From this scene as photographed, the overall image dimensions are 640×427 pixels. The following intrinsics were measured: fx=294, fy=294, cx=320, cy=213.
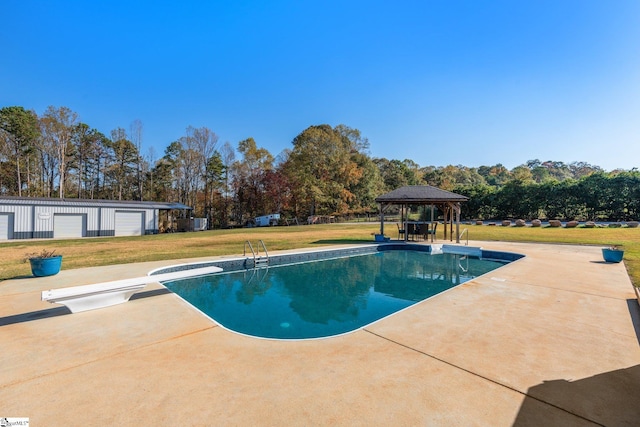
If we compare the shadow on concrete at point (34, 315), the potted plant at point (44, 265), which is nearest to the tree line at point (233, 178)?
the potted plant at point (44, 265)

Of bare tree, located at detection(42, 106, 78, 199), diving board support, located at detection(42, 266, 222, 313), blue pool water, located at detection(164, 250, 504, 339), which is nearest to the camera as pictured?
diving board support, located at detection(42, 266, 222, 313)

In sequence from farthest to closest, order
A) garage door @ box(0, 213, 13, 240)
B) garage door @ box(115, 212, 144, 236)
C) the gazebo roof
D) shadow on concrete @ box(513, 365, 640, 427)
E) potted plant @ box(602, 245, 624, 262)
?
garage door @ box(115, 212, 144, 236) < garage door @ box(0, 213, 13, 240) < the gazebo roof < potted plant @ box(602, 245, 624, 262) < shadow on concrete @ box(513, 365, 640, 427)

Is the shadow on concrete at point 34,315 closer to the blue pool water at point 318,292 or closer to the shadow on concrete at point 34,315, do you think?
the shadow on concrete at point 34,315

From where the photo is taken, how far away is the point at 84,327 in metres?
3.99

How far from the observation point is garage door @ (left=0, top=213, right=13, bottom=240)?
719 inches

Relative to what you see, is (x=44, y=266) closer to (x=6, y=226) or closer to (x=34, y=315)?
(x=34, y=315)

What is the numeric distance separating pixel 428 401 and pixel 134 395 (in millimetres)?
2364

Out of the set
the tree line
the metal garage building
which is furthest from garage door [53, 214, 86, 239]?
the tree line

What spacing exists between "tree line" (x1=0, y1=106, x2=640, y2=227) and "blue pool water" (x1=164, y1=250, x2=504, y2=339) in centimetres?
2296

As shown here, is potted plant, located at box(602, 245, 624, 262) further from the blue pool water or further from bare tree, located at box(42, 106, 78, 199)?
bare tree, located at box(42, 106, 78, 199)

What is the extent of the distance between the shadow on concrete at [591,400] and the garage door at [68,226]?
85.3ft

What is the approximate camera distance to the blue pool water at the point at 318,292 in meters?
5.29

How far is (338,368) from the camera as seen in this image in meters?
2.82

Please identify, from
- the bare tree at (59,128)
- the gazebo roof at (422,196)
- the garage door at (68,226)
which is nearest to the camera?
the gazebo roof at (422,196)
